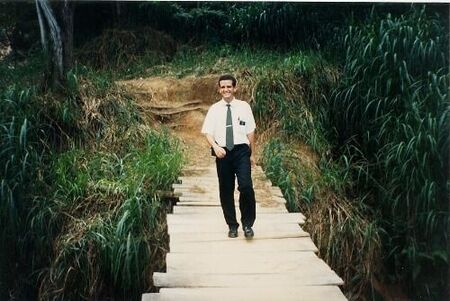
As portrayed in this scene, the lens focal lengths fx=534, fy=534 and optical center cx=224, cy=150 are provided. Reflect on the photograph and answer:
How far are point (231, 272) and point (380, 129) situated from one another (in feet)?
8.40

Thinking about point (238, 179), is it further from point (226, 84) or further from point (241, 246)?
point (226, 84)

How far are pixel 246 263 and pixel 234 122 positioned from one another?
2.73 feet

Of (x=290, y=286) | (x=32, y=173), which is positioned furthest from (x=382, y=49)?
(x=32, y=173)

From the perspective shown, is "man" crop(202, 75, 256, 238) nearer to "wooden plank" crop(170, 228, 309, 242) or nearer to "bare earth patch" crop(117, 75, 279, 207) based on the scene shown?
"wooden plank" crop(170, 228, 309, 242)

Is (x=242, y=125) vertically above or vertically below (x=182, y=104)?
above

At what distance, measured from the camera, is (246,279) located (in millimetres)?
2854

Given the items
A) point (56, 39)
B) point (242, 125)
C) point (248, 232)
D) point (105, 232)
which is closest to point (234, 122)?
point (242, 125)

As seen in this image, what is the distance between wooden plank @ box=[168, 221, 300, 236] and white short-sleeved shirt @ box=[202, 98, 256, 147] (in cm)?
65

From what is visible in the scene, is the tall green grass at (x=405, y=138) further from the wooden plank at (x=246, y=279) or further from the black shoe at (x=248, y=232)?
the wooden plank at (x=246, y=279)

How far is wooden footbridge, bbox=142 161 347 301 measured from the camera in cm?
271

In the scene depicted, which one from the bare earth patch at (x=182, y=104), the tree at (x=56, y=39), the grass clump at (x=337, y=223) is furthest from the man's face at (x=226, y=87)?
the tree at (x=56, y=39)

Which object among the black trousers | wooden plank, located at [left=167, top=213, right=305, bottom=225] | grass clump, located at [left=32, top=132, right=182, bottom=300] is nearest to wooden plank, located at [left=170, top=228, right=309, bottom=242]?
the black trousers

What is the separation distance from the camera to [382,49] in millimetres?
5004

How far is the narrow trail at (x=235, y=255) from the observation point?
2.72m
